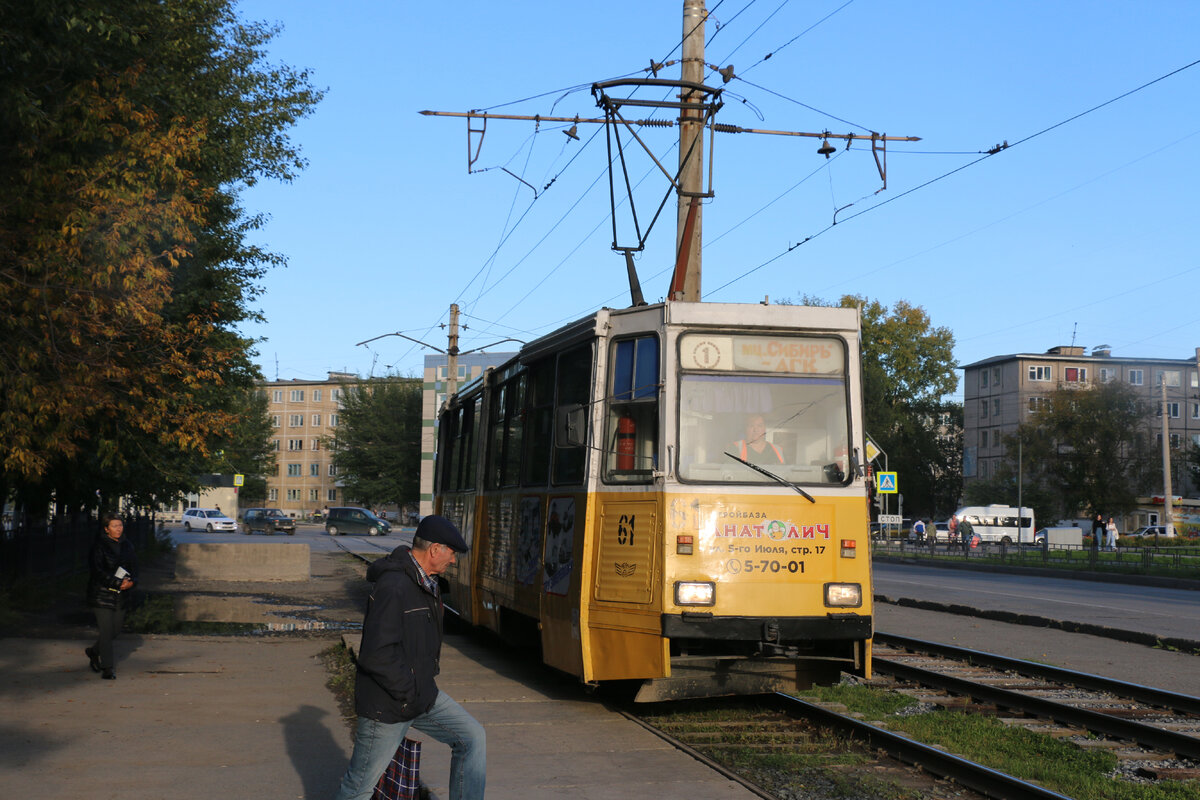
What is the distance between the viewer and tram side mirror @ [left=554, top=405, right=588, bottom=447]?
9.50 m

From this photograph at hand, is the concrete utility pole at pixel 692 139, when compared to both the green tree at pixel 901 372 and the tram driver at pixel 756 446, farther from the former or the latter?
the green tree at pixel 901 372

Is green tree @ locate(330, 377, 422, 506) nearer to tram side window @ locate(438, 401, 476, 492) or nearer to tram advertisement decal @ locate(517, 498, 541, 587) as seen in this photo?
tram side window @ locate(438, 401, 476, 492)

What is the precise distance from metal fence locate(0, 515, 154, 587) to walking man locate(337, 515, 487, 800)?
48.4ft

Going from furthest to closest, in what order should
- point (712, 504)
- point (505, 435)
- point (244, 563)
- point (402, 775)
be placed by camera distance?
point (244, 563), point (505, 435), point (712, 504), point (402, 775)

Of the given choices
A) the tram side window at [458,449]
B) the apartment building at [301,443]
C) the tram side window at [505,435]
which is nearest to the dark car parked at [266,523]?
the tram side window at [458,449]

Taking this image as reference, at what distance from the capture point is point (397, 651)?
5.17 metres

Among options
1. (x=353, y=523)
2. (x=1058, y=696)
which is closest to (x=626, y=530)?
(x=1058, y=696)

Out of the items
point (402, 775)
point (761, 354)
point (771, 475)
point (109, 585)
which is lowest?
point (402, 775)

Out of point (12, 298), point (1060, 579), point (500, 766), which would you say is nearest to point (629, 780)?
point (500, 766)

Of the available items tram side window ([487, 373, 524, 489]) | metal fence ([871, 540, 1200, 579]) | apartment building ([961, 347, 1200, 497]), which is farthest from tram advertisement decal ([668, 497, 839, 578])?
apartment building ([961, 347, 1200, 497])

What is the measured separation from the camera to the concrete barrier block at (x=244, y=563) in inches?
1175

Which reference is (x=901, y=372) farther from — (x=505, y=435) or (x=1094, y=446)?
(x=505, y=435)

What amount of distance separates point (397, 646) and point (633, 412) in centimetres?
464

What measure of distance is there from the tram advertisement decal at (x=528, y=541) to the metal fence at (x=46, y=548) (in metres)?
9.70
